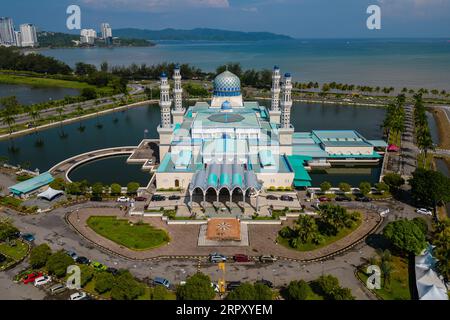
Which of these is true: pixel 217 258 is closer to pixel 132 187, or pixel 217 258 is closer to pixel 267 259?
pixel 267 259

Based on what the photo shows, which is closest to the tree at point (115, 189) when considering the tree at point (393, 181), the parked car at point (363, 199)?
the parked car at point (363, 199)

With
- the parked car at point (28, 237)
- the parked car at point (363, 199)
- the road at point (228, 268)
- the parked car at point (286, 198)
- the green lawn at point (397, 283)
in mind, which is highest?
the parked car at point (286, 198)

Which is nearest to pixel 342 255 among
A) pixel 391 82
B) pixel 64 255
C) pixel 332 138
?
pixel 64 255

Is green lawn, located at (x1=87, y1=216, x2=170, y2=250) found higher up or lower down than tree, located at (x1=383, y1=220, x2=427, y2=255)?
lower down

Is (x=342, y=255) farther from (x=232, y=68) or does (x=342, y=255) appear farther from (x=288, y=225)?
(x=232, y=68)

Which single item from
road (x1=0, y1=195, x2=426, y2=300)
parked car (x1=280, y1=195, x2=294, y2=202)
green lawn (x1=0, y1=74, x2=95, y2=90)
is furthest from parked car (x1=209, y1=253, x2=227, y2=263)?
green lawn (x1=0, y1=74, x2=95, y2=90)

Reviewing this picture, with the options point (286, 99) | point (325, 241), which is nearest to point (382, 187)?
point (325, 241)

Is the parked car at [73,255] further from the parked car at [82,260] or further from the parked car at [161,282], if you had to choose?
the parked car at [161,282]

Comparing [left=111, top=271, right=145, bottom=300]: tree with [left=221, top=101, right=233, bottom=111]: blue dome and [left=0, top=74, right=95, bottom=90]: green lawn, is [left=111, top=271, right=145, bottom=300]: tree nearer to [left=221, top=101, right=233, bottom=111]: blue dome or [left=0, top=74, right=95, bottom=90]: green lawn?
[left=221, top=101, right=233, bottom=111]: blue dome
